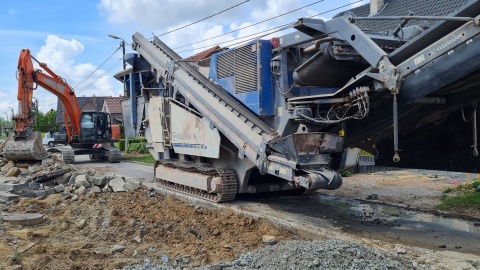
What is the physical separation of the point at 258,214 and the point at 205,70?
3977 millimetres

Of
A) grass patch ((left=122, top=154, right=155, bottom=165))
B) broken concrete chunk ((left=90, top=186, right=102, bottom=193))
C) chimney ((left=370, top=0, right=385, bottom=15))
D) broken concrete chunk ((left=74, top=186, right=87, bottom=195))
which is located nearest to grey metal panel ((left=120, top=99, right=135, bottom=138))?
broken concrete chunk ((left=90, top=186, right=102, bottom=193))

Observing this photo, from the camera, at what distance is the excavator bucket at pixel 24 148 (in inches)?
575

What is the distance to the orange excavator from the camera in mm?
14734

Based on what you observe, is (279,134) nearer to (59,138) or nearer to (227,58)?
(227,58)

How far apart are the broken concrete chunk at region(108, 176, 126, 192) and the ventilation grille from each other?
140 inches

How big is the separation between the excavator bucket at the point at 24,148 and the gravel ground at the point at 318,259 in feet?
36.1

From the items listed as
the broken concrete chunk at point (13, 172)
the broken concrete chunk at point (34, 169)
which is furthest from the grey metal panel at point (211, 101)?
the broken concrete chunk at point (13, 172)

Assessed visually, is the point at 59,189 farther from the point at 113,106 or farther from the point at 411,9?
the point at 113,106

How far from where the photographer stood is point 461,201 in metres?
8.90

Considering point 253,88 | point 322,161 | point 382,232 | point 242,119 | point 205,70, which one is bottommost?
point 382,232

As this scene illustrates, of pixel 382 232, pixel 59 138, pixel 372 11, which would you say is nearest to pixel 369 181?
pixel 382 232

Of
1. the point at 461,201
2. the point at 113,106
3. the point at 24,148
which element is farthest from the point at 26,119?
the point at 113,106

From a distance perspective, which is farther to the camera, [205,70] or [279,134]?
[205,70]

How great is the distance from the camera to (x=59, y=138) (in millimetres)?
32750
